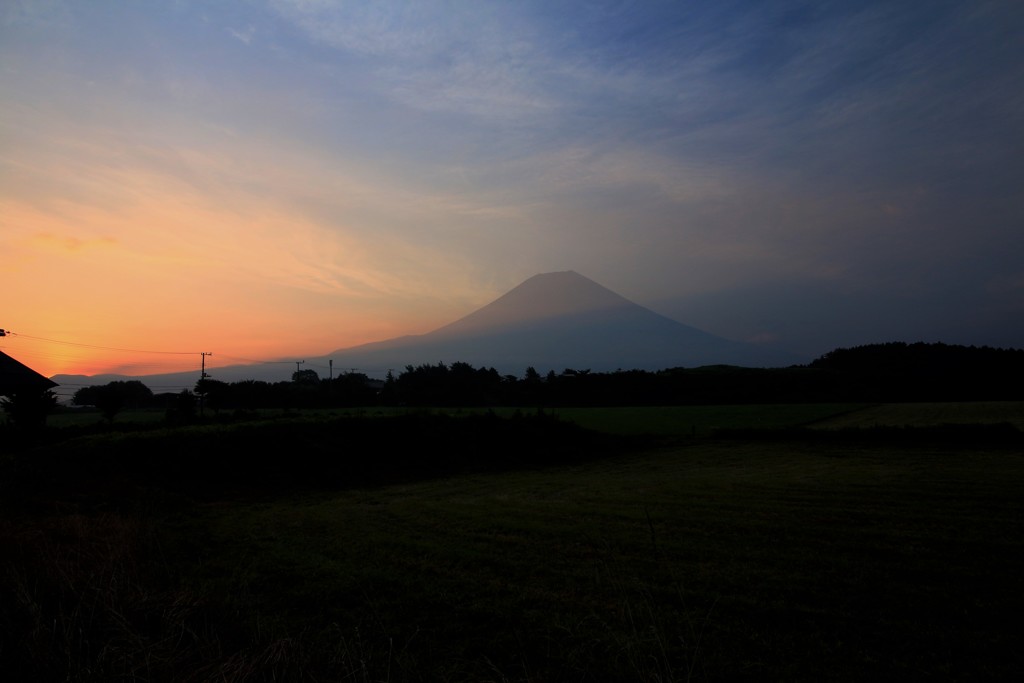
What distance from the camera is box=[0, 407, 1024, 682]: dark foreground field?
3721 millimetres

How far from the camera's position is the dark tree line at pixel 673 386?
58875mm

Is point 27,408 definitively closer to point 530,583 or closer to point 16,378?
point 16,378

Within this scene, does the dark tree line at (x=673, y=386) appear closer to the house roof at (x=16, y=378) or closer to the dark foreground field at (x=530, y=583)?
the house roof at (x=16, y=378)

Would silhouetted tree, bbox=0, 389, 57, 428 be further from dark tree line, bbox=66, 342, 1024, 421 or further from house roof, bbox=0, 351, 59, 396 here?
dark tree line, bbox=66, 342, 1024, 421

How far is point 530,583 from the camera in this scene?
6.37 meters

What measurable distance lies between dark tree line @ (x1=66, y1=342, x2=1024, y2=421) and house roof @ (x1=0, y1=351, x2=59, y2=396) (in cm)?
2829

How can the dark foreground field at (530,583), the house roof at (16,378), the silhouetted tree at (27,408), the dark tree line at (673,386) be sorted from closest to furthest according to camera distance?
the dark foreground field at (530,583) → the house roof at (16,378) → the silhouetted tree at (27,408) → the dark tree line at (673,386)

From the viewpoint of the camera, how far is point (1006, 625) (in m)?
4.73

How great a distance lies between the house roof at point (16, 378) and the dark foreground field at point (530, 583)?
904cm

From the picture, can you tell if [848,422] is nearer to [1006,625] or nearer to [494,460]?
[494,460]

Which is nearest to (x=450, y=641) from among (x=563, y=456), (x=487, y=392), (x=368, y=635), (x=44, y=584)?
(x=368, y=635)

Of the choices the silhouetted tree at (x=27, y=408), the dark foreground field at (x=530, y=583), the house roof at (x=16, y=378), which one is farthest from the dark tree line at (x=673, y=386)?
the dark foreground field at (x=530, y=583)

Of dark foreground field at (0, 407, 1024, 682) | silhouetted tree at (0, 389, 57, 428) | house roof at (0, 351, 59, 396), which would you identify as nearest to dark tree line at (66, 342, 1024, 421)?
silhouetted tree at (0, 389, 57, 428)

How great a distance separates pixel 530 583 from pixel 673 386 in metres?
64.8
